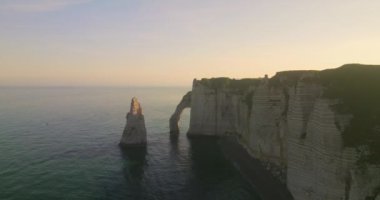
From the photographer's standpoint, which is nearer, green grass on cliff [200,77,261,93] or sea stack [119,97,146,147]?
sea stack [119,97,146,147]

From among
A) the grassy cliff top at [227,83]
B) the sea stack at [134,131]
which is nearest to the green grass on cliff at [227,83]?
the grassy cliff top at [227,83]

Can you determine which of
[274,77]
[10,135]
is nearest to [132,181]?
[274,77]

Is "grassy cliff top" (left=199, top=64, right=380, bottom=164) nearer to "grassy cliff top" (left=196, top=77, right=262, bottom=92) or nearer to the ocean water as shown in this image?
the ocean water

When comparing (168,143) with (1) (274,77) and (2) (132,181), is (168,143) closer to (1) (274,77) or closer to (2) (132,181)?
(2) (132,181)

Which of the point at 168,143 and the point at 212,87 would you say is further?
the point at 212,87

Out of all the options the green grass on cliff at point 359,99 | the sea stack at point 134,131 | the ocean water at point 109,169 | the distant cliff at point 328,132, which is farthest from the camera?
the sea stack at point 134,131

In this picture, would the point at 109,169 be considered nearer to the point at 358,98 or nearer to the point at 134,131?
the point at 134,131

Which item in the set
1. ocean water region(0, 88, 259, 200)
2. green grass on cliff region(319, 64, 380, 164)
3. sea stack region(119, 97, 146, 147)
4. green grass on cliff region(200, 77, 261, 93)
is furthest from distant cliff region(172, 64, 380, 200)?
sea stack region(119, 97, 146, 147)

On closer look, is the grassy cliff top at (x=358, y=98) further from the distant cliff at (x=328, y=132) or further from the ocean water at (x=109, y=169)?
the ocean water at (x=109, y=169)

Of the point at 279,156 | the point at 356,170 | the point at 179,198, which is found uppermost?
the point at 356,170
